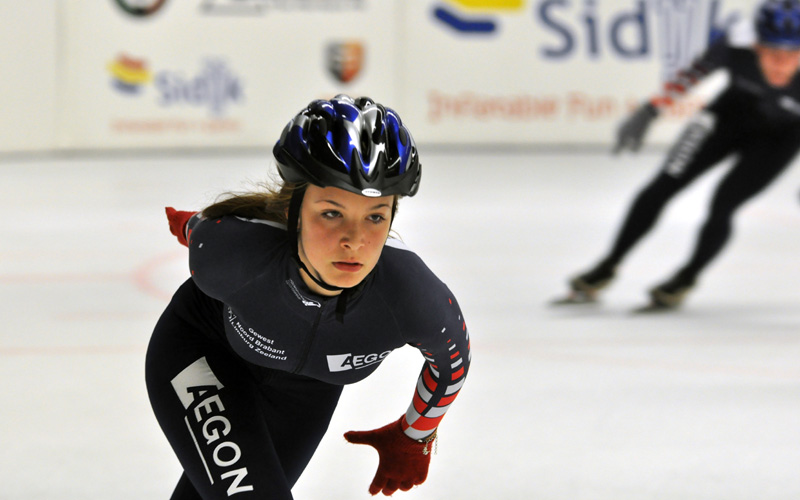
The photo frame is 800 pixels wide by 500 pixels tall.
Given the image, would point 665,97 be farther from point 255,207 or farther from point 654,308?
point 255,207

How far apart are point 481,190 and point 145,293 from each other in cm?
431

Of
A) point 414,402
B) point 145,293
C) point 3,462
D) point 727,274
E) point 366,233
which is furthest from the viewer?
point 727,274

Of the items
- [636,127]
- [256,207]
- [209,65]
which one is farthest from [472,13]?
[256,207]

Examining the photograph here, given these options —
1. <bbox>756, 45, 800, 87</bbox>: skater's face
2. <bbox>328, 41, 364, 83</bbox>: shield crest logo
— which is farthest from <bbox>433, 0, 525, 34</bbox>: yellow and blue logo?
<bbox>756, 45, 800, 87</bbox>: skater's face

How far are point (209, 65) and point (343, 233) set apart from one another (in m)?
9.34

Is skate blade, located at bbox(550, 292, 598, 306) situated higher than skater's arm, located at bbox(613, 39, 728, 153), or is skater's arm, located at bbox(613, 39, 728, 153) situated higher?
skater's arm, located at bbox(613, 39, 728, 153)

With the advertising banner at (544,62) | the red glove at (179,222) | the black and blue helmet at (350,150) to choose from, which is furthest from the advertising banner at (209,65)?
the black and blue helmet at (350,150)

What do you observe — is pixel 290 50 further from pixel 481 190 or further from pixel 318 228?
pixel 318 228

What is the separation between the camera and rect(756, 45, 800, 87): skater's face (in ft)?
17.6

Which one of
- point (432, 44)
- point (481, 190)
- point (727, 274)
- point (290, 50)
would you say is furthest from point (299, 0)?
point (727, 274)

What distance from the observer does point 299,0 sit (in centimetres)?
1124

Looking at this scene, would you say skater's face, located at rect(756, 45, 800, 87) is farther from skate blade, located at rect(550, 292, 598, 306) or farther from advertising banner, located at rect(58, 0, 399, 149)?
advertising banner, located at rect(58, 0, 399, 149)

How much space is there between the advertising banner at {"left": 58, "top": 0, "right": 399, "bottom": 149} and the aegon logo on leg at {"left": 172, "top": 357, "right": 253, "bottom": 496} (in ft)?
29.4

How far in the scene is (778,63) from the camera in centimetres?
539
